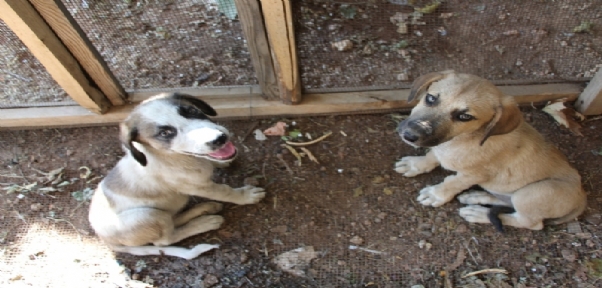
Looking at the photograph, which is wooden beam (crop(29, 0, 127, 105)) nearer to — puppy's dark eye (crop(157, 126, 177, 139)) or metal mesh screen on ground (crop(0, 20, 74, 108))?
metal mesh screen on ground (crop(0, 20, 74, 108))

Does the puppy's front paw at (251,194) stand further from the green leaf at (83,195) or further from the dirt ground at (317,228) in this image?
the green leaf at (83,195)

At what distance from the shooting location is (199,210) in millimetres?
3729

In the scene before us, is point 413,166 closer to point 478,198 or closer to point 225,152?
point 478,198

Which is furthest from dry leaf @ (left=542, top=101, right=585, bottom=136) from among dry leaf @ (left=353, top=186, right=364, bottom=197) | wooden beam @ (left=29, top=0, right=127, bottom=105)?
wooden beam @ (left=29, top=0, right=127, bottom=105)

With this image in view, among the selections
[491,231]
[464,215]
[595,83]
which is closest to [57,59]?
[464,215]

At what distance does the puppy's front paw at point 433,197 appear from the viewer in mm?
3662

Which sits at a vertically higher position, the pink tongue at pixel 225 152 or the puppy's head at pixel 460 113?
the puppy's head at pixel 460 113

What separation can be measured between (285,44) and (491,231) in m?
2.40

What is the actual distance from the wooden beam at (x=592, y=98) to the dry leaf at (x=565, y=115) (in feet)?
0.23

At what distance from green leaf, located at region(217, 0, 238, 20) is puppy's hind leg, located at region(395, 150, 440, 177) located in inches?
83.7

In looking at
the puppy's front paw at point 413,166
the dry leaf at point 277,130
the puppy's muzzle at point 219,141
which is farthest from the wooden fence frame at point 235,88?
the puppy's muzzle at point 219,141

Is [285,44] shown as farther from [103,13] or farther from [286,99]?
[103,13]

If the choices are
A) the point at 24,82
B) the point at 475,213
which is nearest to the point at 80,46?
the point at 24,82

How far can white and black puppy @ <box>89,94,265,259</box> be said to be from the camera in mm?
2811
